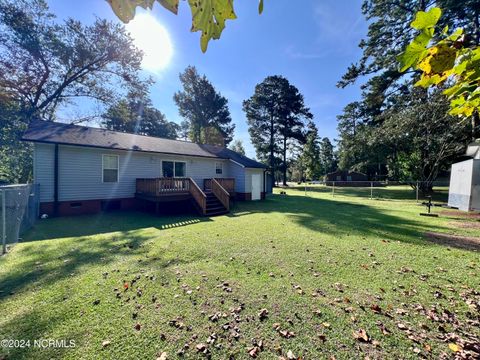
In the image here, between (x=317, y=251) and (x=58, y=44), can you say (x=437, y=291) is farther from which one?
(x=58, y=44)

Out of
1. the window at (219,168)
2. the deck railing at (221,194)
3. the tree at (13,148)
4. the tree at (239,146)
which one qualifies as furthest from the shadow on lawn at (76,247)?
the tree at (239,146)

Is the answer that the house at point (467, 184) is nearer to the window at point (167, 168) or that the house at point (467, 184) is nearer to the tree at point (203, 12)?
the tree at point (203, 12)

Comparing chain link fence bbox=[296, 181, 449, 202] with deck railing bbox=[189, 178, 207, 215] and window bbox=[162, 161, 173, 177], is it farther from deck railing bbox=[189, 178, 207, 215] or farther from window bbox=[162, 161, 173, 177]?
window bbox=[162, 161, 173, 177]

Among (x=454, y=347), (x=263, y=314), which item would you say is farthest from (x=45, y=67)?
(x=454, y=347)

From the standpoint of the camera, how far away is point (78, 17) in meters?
15.9

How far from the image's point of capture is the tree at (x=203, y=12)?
1144 millimetres

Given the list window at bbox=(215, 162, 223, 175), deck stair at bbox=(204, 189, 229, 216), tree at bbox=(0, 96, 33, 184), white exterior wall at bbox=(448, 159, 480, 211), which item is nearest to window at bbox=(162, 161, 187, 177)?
deck stair at bbox=(204, 189, 229, 216)

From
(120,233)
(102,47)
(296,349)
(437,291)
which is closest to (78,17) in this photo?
(102,47)

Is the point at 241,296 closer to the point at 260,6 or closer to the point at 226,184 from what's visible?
the point at 260,6

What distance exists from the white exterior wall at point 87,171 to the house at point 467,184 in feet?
52.0

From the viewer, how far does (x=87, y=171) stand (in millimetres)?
9938

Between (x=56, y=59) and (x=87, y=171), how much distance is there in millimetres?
13591

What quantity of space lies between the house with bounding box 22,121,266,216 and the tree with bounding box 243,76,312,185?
22.6m

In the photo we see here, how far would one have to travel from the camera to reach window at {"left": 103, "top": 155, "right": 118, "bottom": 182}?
1052cm
